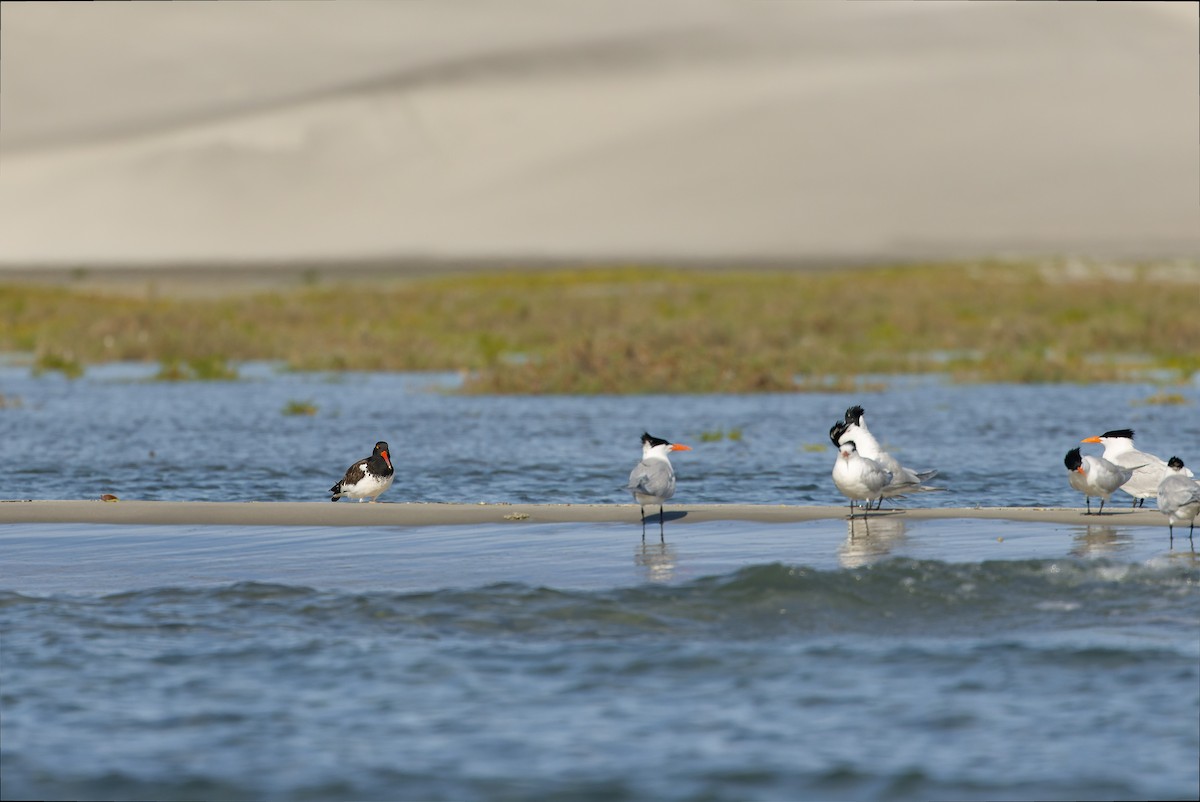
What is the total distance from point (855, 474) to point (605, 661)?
161 inches

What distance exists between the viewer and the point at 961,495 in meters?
19.4

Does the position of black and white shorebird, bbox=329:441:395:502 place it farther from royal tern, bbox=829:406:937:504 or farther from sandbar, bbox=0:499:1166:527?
royal tern, bbox=829:406:937:504

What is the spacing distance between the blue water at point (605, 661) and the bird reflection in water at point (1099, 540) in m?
0.07

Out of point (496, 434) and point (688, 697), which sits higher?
point (496, 434)

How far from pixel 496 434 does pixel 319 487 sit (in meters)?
7.95

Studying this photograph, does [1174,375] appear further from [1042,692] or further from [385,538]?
[1042,692]

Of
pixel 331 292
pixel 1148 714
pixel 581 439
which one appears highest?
pixel 331 292

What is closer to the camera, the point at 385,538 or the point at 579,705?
the point at 579,705

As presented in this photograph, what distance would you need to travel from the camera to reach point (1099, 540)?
13.9 meters

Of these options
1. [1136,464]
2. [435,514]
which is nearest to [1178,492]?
[1136,464]

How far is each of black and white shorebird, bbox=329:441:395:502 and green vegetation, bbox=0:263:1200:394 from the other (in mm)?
23739

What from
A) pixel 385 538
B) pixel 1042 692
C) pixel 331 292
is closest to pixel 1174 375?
pixel 385 538

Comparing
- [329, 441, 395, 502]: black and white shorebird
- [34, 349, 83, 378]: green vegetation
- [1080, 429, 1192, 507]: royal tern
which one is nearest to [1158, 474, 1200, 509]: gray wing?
[1080, 429, 1192, 507]: royal tern

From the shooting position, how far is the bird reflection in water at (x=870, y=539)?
13.1 meters
